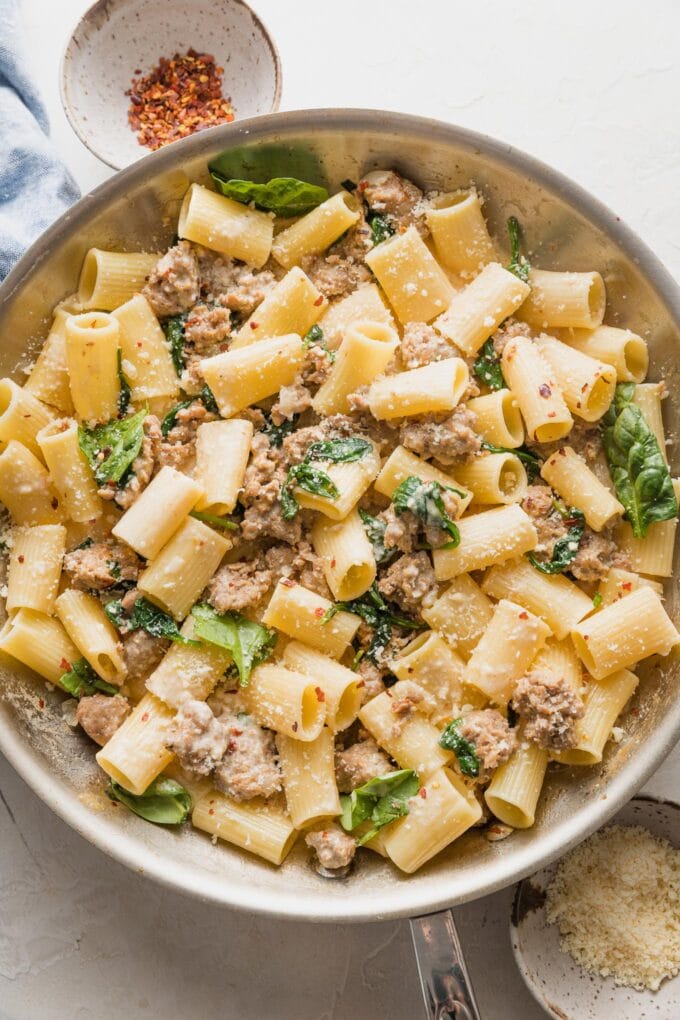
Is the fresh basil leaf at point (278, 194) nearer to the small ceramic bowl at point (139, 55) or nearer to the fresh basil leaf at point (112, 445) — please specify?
the small ceramic bowl at point (139, 55)

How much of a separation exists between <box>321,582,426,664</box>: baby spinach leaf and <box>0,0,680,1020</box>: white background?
1.16 metres

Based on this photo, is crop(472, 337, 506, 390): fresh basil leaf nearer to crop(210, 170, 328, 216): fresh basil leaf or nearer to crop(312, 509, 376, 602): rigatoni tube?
crop(312, 509, 376, 602): rigatoni tube

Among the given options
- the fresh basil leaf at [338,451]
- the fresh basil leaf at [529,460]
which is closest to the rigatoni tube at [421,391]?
the fresh basil leaf at [338,451]

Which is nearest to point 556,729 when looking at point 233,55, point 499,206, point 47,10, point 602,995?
point 602,995

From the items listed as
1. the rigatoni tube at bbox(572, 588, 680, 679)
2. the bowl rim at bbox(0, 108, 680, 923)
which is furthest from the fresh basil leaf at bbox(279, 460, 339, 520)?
the bowl rim at bbox(0, 108, 680, 923)

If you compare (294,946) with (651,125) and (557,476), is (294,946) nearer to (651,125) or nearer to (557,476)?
(557,476)

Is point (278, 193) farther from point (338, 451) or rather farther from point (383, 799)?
point (383, 799)

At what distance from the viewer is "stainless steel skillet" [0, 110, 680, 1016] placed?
3.04 metres

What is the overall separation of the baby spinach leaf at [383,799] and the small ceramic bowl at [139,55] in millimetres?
2469

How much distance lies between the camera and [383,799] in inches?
120

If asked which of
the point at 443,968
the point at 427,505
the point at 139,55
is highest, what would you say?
the point at 139,55

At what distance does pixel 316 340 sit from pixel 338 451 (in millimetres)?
417

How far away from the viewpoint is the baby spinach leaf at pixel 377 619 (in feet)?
10.4

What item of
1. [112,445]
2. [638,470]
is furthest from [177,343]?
[638,470]
